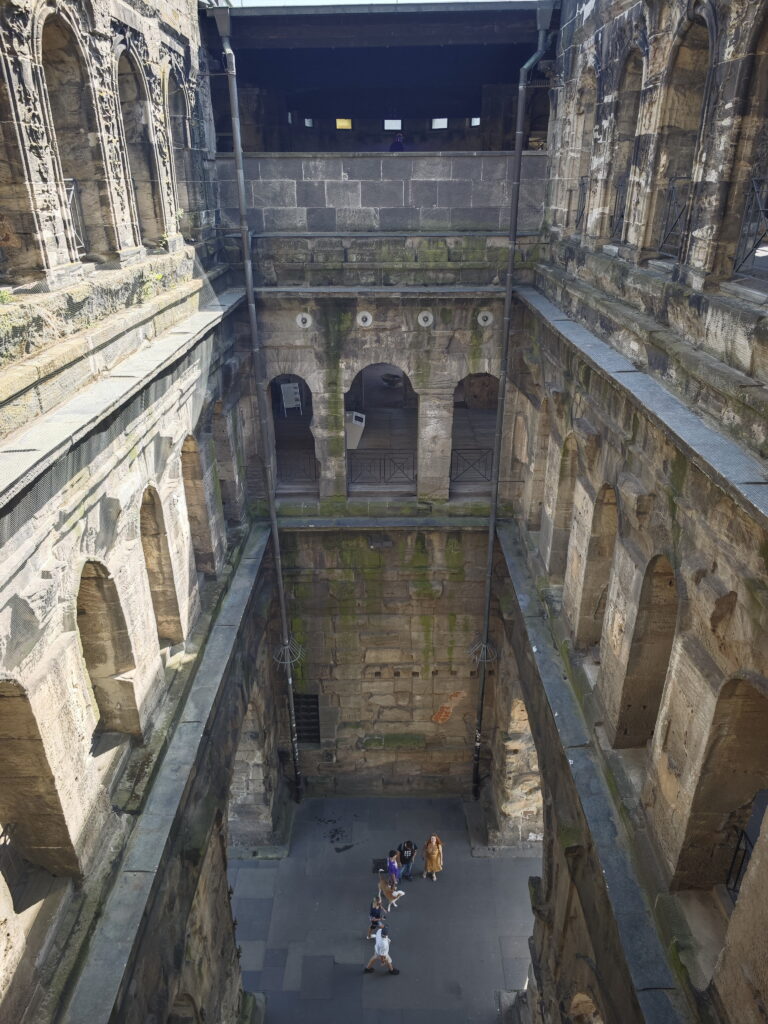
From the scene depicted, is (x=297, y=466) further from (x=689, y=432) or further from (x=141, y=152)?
(x=689, y=432)

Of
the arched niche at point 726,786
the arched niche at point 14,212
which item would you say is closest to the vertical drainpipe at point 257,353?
the arched niche at point 14,212

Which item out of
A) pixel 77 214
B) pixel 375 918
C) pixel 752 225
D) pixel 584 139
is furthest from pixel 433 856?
pixel 584 139

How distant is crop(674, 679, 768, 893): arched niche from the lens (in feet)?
17.2

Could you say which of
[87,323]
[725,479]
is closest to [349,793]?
[87,323]

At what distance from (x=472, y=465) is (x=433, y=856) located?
6.84 metres

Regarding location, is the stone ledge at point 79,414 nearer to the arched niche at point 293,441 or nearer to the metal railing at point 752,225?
the arched niche at point 293,441

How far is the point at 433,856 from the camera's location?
1312 centimetres

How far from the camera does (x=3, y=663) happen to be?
4887 mm

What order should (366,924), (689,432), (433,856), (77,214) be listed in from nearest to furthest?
1. (689,432)
2. (77,214)
3. (366,924)
4. (433,856)

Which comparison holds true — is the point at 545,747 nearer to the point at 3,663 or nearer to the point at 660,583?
the point at 660,583

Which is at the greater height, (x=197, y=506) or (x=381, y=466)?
(x=197, y=506)

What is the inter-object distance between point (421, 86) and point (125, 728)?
13905 millimetres

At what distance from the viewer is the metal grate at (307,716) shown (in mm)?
14398

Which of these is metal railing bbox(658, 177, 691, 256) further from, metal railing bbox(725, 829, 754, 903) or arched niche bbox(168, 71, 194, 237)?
arched niche bbox(168, 71, 194, 237)
